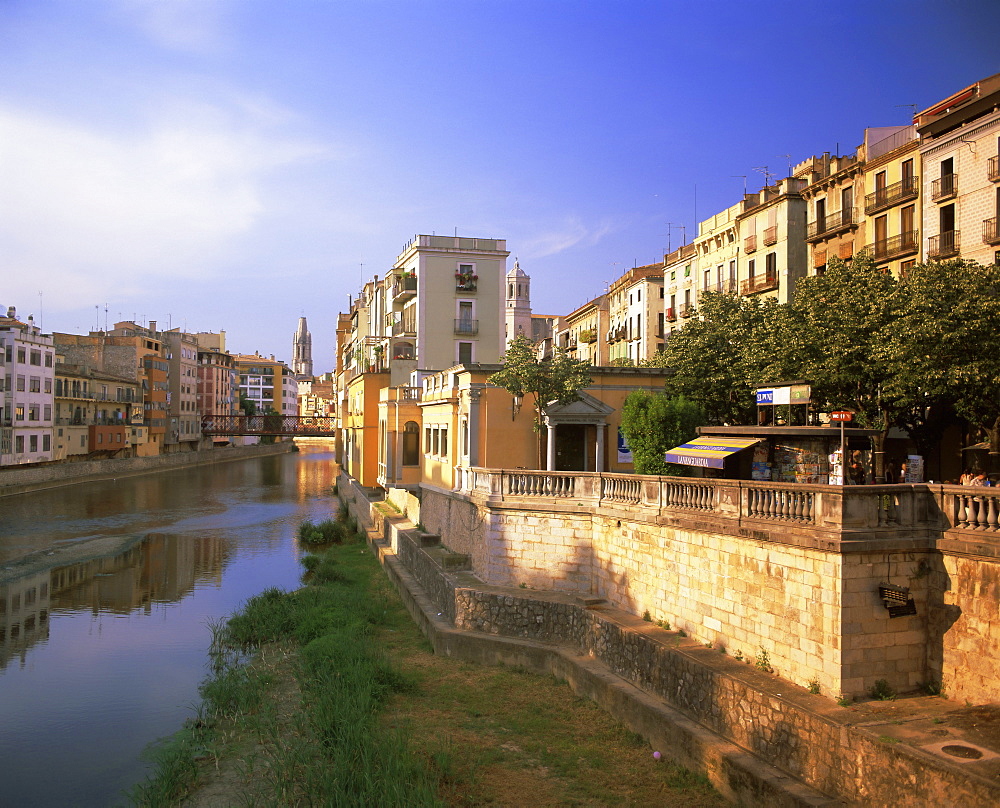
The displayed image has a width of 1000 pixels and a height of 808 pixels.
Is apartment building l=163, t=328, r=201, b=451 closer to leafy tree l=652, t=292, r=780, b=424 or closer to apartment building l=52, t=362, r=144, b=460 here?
apartment building l=52, t=362, r=144, b=460

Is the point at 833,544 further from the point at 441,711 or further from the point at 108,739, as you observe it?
the point at 108,739

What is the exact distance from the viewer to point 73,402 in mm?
62500

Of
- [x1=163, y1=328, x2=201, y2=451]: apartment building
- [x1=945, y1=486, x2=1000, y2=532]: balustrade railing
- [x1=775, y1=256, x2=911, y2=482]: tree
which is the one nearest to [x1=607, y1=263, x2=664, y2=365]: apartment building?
[x1=775, y1=256, x2=911, y2=482]: tree

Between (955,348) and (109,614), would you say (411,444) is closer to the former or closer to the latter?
(109,614)

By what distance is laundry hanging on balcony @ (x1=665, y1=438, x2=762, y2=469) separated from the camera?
50.1 feet

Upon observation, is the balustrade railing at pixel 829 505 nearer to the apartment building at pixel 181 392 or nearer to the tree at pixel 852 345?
the tree at pixel 852 345

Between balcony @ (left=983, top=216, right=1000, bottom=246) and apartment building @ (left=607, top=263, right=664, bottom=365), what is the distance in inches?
892

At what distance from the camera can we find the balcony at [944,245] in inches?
966

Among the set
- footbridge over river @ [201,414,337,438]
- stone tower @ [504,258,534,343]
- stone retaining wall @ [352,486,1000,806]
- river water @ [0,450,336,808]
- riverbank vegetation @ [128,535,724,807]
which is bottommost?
river water @ [0,450,336,808]

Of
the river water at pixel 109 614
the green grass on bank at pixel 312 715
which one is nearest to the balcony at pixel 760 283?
the green grass on bank at pixel 312 715

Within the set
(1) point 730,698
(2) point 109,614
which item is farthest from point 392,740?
(2) point 109,614

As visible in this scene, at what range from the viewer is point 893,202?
27641mm

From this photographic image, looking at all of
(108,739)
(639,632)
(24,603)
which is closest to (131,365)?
(24,603)

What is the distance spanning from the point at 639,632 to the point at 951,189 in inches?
763
